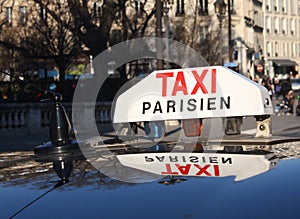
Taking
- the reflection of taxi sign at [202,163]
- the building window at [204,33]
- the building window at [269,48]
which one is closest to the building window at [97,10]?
the building window at [204,33]

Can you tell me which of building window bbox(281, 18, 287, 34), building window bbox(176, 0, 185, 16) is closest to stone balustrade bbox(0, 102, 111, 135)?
building window bbox(176, 0, 185, 16)

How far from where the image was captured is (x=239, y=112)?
669 centimetres

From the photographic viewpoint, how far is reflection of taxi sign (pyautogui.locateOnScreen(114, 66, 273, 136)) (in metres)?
Result: 4.95

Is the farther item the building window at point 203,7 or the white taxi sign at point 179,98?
the building window at point 203,7

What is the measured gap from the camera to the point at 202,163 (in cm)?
312

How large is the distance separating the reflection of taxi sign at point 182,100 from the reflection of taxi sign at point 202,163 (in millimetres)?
1434

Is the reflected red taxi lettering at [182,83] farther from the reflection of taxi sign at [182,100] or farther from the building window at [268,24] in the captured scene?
the building window at [268,24]

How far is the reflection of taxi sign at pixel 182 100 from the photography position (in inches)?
195

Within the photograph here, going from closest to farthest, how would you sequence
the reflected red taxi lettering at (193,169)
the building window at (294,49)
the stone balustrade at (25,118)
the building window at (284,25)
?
the reflected red taxi lettering at (193,169) → the stone balustrade at (25,118) → the building window at (284,25) → the building window at (294,49)

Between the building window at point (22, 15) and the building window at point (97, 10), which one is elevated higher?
the building window at point (22, 15)

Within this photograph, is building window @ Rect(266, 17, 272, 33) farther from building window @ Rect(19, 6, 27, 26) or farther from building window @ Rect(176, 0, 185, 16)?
building window @ Rect(19, 6, 27, 26)

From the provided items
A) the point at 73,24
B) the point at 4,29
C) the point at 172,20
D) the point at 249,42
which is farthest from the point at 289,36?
the point at 73,24

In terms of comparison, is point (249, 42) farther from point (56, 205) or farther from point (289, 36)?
point (56, 205)

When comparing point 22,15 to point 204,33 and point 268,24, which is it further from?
point 268,24
